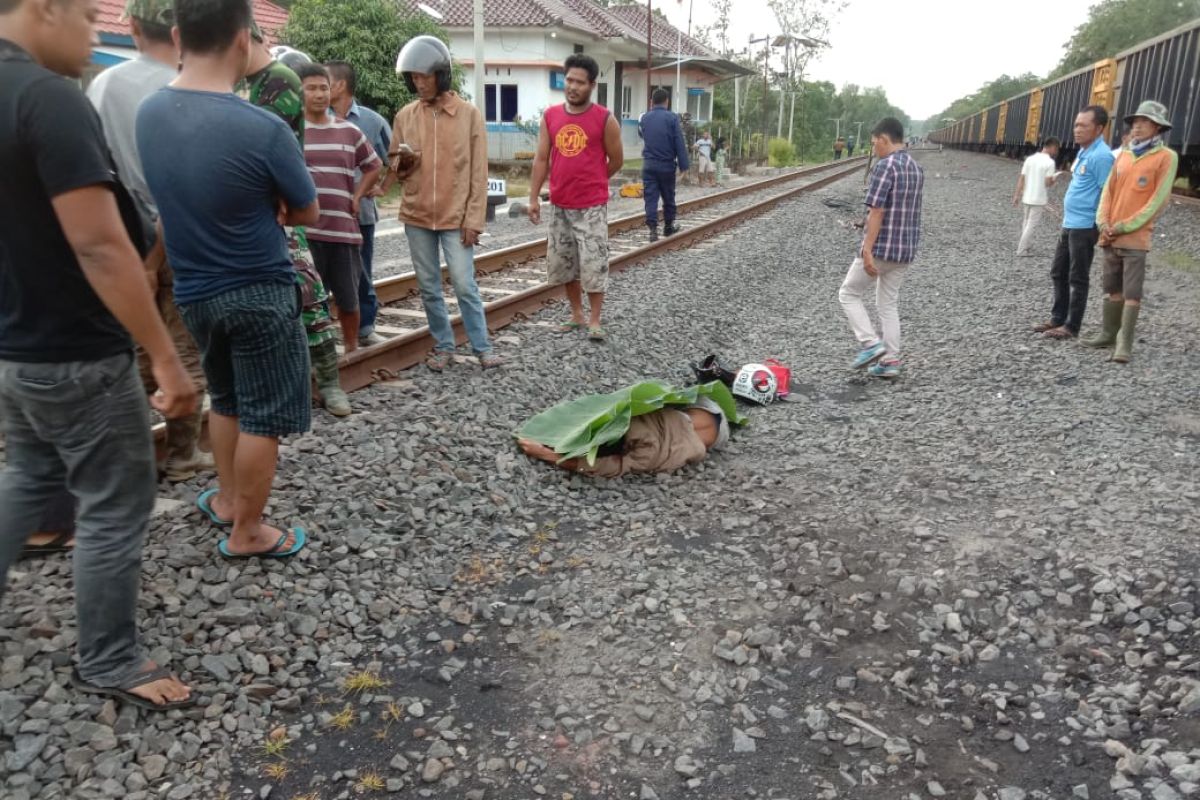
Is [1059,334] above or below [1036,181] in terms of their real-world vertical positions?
below

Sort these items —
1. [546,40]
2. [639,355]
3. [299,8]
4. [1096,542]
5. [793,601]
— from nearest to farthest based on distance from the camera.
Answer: [793,601] → [1096,542] → [639,355] → [299,8] → [546,40]

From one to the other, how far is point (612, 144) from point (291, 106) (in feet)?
9.81

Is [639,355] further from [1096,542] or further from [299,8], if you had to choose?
[299,8]

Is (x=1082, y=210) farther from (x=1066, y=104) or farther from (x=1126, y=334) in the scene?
(x=1066, y=104)

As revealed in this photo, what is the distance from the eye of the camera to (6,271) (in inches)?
80.4

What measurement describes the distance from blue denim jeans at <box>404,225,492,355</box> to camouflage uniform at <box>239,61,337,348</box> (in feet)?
3.81

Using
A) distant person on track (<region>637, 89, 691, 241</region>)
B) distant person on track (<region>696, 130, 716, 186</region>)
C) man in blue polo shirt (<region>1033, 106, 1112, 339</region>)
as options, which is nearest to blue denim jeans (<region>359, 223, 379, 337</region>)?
man in blue polo shirt (<region>1033, 106, 1112, 339</region>)

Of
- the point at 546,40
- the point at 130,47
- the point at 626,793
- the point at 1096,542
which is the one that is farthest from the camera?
the point at 546,40

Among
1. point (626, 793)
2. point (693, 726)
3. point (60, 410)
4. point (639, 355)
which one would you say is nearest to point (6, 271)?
point (60, 410)

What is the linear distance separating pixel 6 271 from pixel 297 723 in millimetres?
1532

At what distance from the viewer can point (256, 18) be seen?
564 inches

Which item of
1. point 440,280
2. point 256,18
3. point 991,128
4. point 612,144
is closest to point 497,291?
point 612,144

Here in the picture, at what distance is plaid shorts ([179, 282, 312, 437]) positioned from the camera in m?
2.81

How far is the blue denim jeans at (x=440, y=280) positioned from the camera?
5.36m
